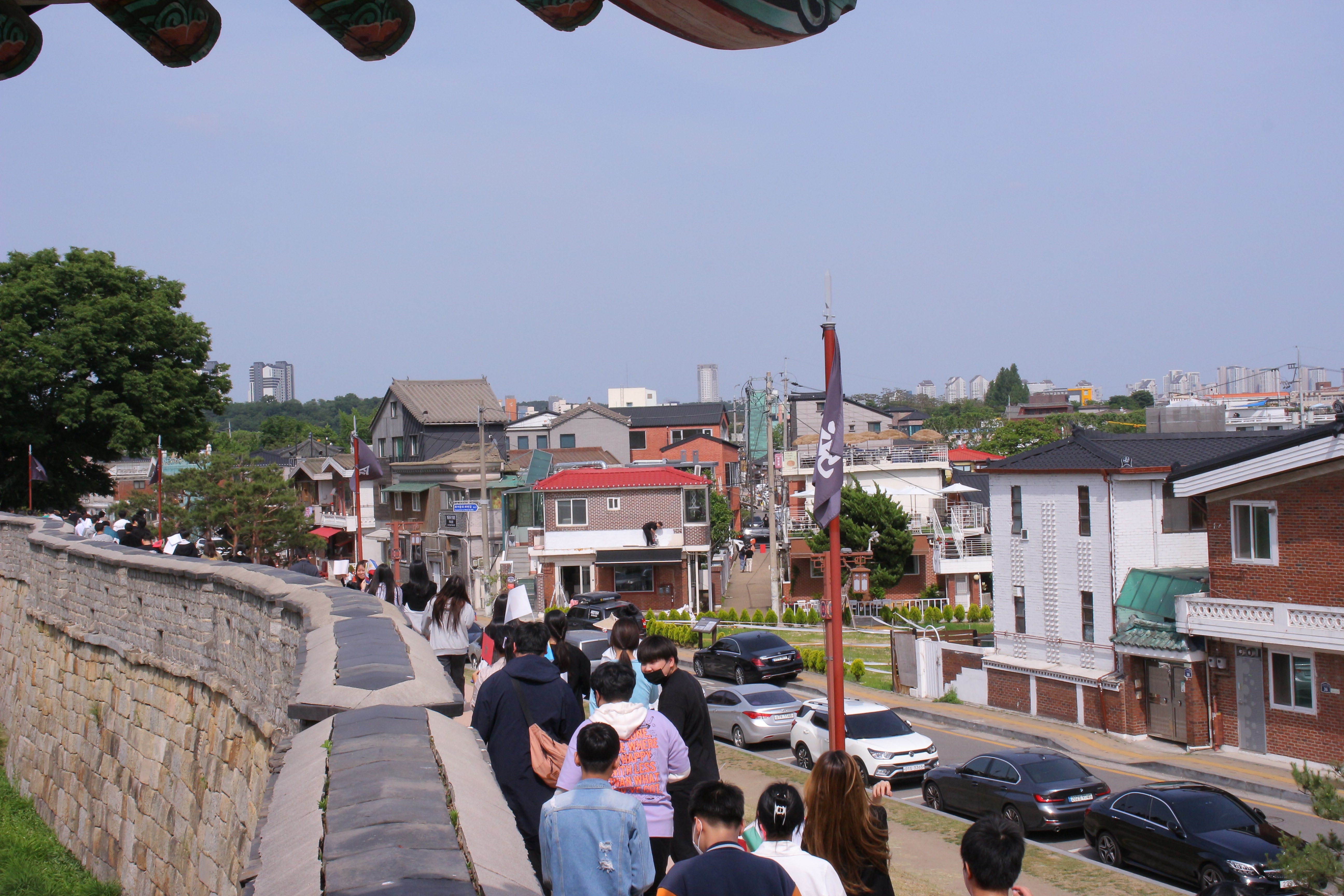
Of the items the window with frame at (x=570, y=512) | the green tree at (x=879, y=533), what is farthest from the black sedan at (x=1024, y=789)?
the green tree at (x=879, y=533)

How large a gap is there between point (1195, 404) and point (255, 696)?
3542cm

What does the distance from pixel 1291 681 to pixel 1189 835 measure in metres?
11.8

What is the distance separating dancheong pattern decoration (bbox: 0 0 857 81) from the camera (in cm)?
285

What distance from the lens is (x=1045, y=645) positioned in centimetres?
3086

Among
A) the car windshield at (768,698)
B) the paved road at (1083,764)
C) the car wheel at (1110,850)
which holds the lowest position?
the paved road at (1083,764)

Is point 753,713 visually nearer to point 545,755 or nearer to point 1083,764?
point 1083,764

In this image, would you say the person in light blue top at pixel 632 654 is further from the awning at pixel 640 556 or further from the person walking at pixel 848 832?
the awning at pixel 640 556

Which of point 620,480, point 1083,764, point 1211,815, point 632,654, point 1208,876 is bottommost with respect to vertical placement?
point 1083,764

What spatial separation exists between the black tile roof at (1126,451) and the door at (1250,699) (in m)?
5.74

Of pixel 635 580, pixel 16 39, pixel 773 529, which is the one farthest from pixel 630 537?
pixel 16 39

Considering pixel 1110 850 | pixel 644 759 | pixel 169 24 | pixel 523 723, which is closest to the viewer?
pixel 169 24

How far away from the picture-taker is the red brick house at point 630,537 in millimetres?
47312

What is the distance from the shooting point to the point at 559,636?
8.55 meters

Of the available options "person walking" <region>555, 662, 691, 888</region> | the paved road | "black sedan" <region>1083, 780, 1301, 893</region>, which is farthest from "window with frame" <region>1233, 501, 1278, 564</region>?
"person walking" <region>555, 662, 691, 888</region>
